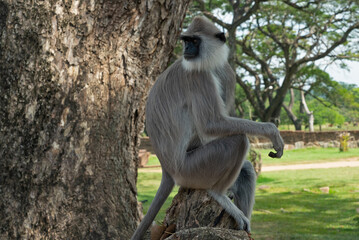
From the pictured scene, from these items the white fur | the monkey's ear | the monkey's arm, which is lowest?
the monkey's arm

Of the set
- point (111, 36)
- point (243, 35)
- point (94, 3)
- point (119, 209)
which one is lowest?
point (119, 209)

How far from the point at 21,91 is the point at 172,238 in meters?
2.04

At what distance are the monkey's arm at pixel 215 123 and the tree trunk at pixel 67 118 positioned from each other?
0.98 metres

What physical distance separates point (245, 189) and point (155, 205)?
2.70 ft

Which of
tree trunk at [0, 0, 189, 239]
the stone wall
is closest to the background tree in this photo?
the stone wall

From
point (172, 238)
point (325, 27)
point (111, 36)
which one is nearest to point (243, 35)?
point (325, 27)

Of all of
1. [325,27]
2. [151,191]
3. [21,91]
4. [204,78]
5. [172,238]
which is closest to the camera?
[172,238]

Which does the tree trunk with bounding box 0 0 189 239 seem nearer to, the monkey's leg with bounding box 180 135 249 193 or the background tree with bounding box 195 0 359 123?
the monkey's leg with bounding box 180 135 249 193

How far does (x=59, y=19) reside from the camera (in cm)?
383

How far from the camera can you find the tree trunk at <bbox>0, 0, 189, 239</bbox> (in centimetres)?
360

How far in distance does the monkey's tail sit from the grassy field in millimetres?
4901

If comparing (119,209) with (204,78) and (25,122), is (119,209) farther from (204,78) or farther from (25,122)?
(204,78)

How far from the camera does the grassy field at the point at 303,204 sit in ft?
27.4

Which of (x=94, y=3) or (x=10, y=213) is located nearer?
(x=10, y=213)
